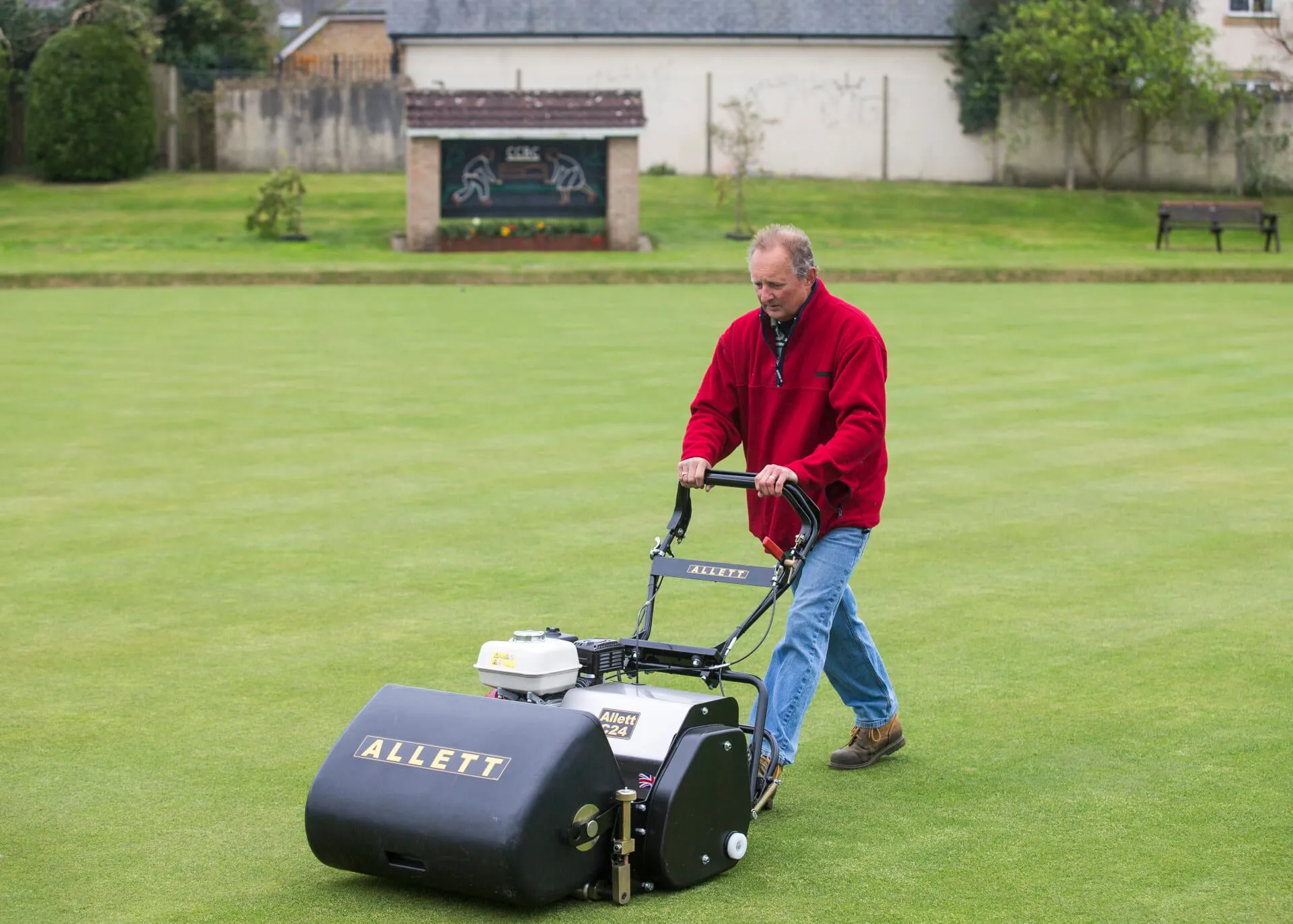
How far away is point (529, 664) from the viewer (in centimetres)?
548

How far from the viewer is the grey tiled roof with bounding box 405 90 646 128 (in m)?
36.4

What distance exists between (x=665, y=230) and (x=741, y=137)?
349 centimetres

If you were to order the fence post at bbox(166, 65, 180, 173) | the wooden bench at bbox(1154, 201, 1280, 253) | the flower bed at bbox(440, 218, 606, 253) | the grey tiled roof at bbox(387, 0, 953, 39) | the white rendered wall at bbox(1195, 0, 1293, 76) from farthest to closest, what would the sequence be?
the white rendered wall at bbox(1195, 0, 1293, 76) → the grey tiled roof at bbox(387, 0, 953, 39) → the fence post at bbox(166, 65, 180, 173) → the wooden bench at bbox(1154, 201, 1280, 253) → the flower bed at bbox(440, 218, 606, 253)

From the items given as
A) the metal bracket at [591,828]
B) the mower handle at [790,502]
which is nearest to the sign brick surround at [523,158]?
the mower handle at [790,502]

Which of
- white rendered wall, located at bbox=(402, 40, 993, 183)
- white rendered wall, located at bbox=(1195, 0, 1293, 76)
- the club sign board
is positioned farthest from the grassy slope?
white rendered wall, located at bbox=(1195, 0, 1293, 76)

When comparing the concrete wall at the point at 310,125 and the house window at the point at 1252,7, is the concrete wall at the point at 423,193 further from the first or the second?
the house window at the point at 1252,7

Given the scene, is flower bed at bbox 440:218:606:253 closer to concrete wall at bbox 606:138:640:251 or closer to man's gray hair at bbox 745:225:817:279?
concrete wall at bbox 606:138:640:251

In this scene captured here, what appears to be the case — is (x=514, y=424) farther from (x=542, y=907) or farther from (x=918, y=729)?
(x=542, y=907)

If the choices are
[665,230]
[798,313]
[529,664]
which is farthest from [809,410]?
[665,230]

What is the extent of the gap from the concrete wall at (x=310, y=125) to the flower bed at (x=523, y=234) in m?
13.0

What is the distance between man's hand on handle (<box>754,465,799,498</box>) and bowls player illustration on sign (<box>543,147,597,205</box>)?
3203cm

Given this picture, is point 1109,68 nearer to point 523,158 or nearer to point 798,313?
point 523,158

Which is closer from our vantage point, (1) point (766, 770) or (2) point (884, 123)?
(1) point (766, 770)

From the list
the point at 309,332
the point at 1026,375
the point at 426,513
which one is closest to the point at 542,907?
the point at 426,513
